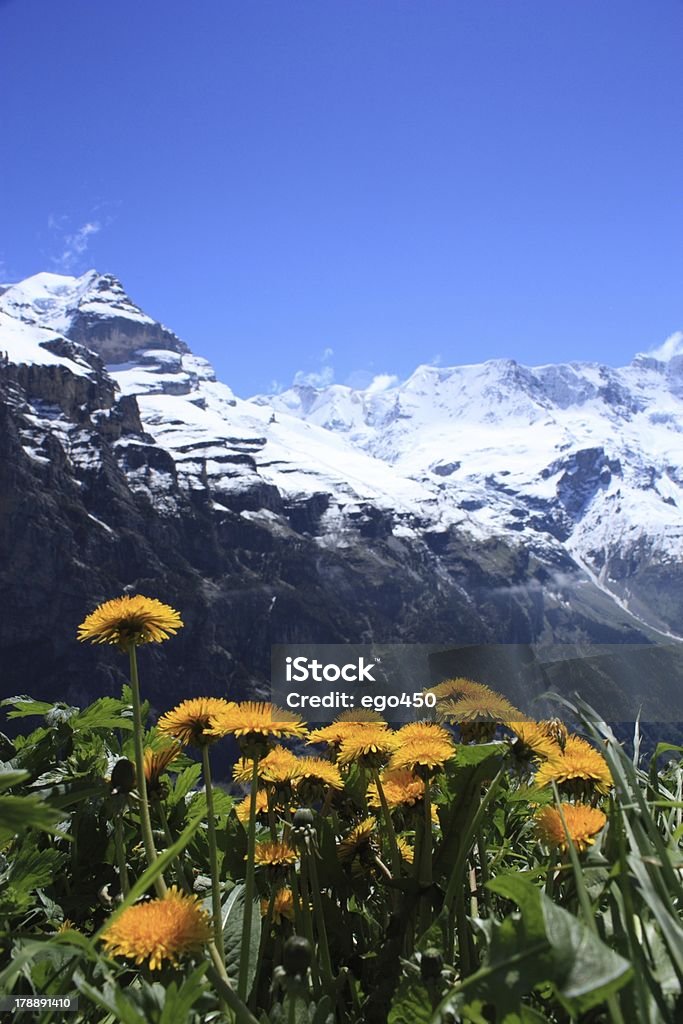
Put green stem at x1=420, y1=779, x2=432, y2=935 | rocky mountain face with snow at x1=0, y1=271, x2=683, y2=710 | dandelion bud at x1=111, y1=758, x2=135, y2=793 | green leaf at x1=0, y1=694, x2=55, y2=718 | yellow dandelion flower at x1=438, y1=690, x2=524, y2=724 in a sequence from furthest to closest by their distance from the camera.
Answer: rocky mountain face with snow at x1=0, y1=271, x2=683, y2=710, green leaf at x1=0, y1=694, x2=55, y2=718, yellow dandelion flower at x1=438, y1=690, x2=524, y2=724, green stem at x1=420, y1=779, x2=432, y2=935, dandelion bud at x1=111, y1=758, x2=135, y2=793

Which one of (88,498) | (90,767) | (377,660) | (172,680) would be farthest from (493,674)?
(88,498)

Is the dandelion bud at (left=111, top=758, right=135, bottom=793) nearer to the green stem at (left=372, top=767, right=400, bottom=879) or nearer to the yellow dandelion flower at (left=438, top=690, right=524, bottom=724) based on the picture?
the green stem at (left=372, top=767, right=400, bottom=879)

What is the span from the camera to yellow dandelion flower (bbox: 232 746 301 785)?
85cm

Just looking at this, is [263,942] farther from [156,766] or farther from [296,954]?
[296,954]

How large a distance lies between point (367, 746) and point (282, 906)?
0.17 m

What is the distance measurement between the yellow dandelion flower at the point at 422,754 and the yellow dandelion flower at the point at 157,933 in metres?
0.26

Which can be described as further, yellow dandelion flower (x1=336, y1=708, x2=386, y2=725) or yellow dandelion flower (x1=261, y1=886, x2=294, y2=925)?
yellow dandelion flower (x1=336, y1=708, x2=386, y2=725)

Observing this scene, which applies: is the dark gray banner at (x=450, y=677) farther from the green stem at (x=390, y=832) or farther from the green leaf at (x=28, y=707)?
the green leaf at (x=28, y=707)

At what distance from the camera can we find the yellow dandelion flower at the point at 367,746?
804mm

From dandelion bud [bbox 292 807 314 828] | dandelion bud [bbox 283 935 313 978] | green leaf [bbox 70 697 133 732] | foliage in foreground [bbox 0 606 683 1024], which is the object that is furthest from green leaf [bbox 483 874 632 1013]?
green leaf [bbox 70 697 133 732]

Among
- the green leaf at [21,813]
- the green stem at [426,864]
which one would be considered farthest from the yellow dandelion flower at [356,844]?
the green leaf at [21,813]

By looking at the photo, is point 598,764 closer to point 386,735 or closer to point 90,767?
point 386,735

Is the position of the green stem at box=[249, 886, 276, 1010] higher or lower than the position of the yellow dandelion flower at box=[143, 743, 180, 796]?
lower

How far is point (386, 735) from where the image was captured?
83 centimetres
